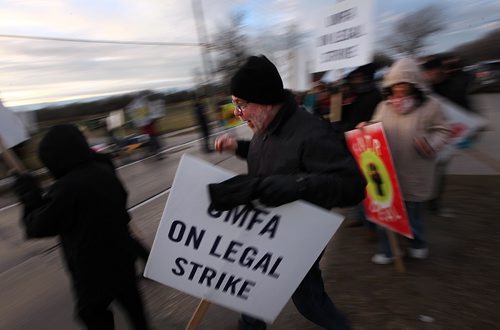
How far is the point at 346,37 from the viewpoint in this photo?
4051mm

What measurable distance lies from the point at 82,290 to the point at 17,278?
280 cm

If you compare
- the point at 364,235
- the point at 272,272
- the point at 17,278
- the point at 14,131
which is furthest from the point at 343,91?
the point at 17,278

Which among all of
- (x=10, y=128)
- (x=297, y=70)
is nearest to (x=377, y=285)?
(x=10, y=128)

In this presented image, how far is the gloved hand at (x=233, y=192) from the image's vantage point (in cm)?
167

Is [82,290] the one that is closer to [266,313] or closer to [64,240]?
[64,240]

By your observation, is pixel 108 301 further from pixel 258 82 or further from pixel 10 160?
pixel 258 82

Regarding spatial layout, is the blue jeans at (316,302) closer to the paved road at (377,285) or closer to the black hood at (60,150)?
the paved road at (377,285)

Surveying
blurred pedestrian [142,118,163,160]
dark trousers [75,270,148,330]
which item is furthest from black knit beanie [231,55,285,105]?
blurred pedestrian [142,118,163,160]

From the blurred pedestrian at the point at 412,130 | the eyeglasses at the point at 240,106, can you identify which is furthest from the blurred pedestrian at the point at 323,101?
the eyeglasses at the point at 240,106

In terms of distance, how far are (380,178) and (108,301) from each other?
2.27 meters

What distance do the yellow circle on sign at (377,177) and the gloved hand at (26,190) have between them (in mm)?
2455

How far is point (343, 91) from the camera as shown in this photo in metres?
4.32

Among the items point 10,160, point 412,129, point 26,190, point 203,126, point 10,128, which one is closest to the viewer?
point 26,190

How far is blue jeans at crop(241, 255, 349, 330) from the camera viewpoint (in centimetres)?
212
